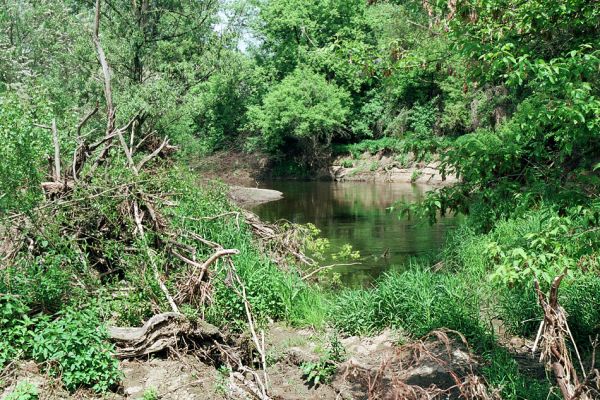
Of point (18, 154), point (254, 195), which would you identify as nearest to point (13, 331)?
point (18, 154)

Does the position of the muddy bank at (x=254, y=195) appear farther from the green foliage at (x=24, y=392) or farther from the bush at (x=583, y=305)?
the green foliage at (x=24, y=392)

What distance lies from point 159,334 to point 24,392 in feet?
5.33

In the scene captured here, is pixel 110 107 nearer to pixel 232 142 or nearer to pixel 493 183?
pixel 493 183

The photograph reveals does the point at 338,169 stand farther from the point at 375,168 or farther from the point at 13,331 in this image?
the point at 13,331

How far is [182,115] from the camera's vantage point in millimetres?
22375

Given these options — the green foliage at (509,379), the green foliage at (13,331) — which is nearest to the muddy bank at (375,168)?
the green foliage at (509,379)

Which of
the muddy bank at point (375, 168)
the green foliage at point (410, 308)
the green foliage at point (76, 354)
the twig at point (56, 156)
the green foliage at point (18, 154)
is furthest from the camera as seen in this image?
the muddy bank at point (375, 168)

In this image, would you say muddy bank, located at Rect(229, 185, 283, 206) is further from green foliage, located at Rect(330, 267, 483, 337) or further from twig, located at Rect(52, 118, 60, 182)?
green foliage, located at Rect(330, 267, 483, 337)

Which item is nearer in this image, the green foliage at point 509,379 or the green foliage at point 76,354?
the green foliage at point 509,379

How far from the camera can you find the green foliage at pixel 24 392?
5.73 metres

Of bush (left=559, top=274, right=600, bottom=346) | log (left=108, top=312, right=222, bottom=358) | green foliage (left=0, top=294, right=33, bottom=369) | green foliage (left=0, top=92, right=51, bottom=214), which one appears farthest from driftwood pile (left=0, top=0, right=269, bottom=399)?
bush (left=559, top=274, right=600, bottom=346)

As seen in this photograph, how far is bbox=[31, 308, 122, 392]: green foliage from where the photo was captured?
6105 mm

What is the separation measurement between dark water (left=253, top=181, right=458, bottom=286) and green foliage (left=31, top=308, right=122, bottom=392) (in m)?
3.21

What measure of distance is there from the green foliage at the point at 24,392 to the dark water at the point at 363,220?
3.80m
